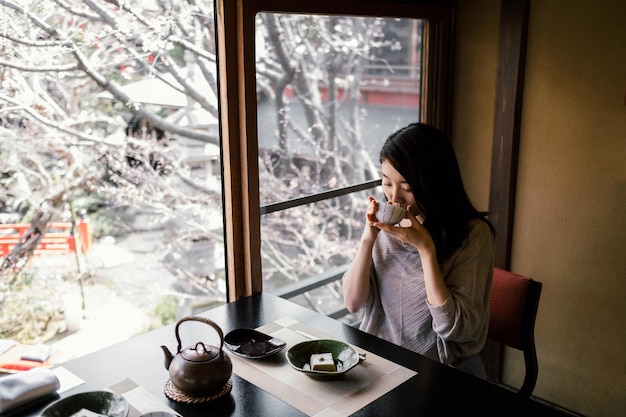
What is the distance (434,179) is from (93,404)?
1.13 metres

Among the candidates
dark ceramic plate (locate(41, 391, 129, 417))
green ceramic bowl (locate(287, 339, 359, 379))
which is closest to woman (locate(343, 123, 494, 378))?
green ceramic bowl (locate(287, 339, 359, 379))

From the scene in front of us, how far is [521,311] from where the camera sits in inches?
82.2

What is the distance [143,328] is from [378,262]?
3.15 feet

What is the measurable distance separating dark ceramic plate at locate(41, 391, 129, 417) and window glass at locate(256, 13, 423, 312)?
3.56 feet

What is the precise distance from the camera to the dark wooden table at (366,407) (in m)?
1.50

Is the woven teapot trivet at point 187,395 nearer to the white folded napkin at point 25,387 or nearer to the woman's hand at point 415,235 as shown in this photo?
the white folded napkin at point 25,387

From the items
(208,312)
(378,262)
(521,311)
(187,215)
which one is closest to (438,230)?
(378,262)

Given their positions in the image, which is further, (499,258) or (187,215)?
(499,258)

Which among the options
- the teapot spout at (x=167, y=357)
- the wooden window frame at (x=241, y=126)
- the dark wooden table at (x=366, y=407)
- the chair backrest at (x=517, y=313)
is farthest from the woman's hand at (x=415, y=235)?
the teapot spout at (x=167, y=357)

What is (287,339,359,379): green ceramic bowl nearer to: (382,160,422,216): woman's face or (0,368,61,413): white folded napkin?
(382,160,422,216): woman's face

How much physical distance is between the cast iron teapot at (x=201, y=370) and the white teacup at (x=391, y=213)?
2.12 feet

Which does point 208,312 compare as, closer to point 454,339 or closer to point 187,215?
point 187,215

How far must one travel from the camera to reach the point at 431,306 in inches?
72.9

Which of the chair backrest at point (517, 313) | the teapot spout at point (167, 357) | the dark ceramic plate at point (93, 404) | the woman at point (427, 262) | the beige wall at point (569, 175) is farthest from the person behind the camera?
the beige wall at point (569, 175)
